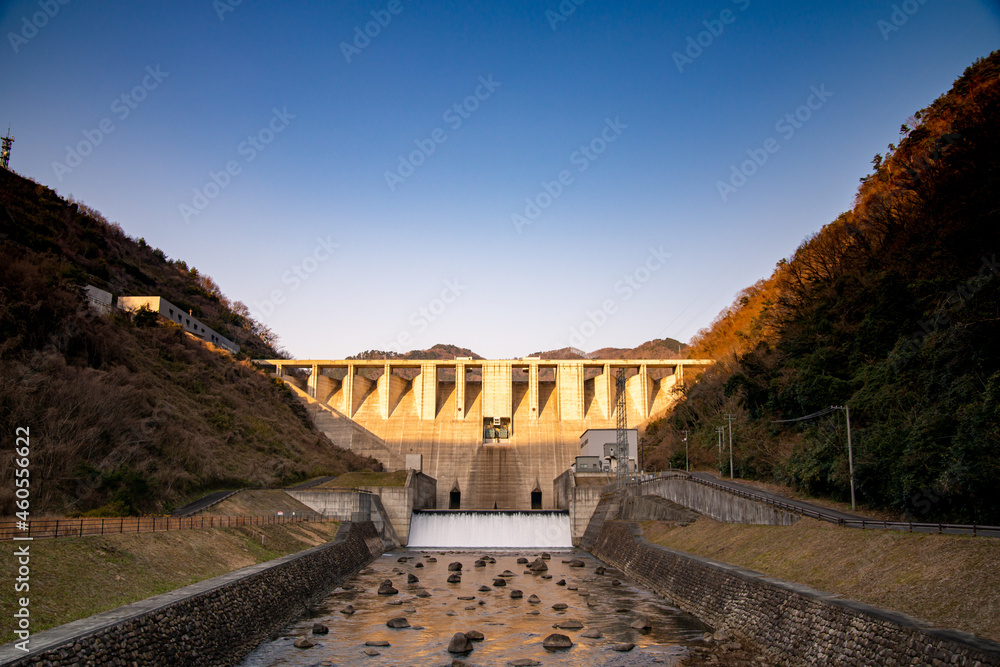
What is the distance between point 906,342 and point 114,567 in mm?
28628

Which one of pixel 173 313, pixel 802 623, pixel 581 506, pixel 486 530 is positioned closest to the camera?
pixel 802 623

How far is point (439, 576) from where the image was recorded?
1378 inches

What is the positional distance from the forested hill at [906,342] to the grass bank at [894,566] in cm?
511

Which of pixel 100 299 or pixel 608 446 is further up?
pixel 100 299

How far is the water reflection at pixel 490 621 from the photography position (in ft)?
60.6

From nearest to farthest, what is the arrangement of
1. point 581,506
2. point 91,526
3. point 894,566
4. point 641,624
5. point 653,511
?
point 894,566
point 91,526
point 641,624
point 653,511
point 581,506

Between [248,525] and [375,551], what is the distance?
55.0 feet

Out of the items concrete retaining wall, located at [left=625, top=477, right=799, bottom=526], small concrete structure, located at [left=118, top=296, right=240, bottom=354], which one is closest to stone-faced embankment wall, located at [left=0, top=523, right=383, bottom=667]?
concrete retaining wall, located at [left=625, top=477, right=799, bottom=526]

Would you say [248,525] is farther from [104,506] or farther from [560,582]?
[560,582]

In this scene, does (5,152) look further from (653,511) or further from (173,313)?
(653,511)

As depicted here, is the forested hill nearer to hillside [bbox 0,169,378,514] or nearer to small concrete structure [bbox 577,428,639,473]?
small concrete structure [bbox 577,428,639,473]

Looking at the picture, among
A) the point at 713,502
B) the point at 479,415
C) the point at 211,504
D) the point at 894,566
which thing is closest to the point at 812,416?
the point at 713,502

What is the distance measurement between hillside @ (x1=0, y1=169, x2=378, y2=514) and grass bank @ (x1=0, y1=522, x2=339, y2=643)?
250 inches

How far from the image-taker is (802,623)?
1559 centimetres
